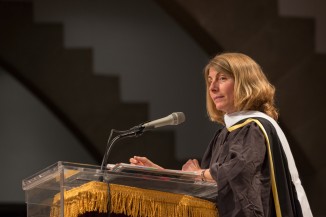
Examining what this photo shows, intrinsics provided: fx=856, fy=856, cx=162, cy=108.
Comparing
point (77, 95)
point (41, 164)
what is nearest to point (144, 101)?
point (77, 95)

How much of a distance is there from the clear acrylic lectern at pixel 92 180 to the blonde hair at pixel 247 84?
37cm

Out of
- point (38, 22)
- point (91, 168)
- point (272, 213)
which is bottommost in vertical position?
point (272, 213)

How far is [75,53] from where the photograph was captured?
22.2ft

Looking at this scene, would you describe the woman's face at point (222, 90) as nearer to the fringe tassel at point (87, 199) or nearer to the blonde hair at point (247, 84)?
the blonde hair at point (247, 84)

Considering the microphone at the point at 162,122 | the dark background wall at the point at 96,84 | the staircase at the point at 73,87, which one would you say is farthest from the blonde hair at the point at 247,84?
the staircase at the point at 73,87

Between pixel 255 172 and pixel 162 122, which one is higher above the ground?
pixel 162 122

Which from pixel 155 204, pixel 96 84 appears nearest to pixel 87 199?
pixel 155 204

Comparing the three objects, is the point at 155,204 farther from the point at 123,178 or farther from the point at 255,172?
the point at 255,172

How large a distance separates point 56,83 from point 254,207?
13.7 feet

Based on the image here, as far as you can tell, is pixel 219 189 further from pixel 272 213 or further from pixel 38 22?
pixel 38 22

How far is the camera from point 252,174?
3.01m

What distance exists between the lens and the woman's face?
3316 mm

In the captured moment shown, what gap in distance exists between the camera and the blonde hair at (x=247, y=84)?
3.26 meters

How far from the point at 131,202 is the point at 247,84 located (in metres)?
0.68
